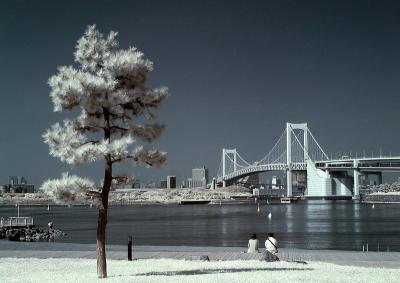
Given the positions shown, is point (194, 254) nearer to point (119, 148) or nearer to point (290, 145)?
point (119, 148)

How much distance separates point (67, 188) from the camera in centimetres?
1197

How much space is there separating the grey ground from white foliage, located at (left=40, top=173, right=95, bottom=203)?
573cm

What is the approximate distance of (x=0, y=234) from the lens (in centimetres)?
3753

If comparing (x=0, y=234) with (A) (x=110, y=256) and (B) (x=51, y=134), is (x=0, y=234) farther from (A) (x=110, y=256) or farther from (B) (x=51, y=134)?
(B) (x=51, y=134)

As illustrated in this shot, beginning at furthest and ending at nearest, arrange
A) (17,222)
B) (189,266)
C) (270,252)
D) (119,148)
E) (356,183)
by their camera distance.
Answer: (356,183) < (17,222) < (270,252) < (189,266) < (119,148)

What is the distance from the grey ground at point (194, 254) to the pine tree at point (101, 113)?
518 cm

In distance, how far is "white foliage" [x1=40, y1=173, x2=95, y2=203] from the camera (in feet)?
39.1

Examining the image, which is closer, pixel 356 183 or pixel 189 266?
pixel 189 266

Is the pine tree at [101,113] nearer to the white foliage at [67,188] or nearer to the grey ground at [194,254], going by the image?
the white foliage at [67,188]

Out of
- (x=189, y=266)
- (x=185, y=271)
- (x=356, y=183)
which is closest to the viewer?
(x=185, y=271)

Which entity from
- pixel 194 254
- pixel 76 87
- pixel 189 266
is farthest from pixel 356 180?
pixel 76 87

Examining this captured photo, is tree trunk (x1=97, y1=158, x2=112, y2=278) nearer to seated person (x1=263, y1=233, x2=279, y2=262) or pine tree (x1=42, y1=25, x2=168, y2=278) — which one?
pine tree (x1=42, y1=25, x2=168, y2=278)

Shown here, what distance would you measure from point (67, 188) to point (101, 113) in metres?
2.02

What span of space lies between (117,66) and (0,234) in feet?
93.3
